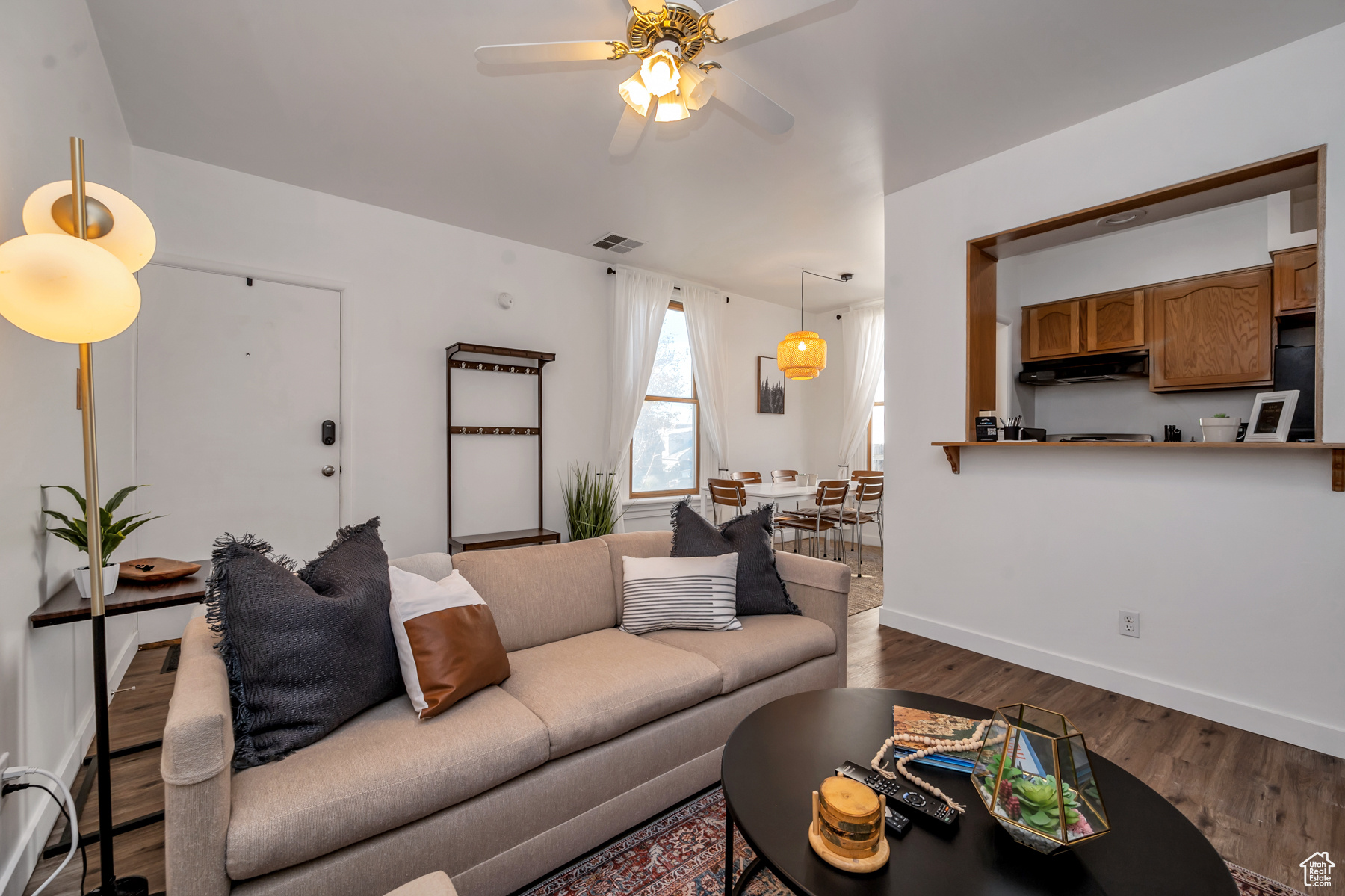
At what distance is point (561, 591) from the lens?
2283mm

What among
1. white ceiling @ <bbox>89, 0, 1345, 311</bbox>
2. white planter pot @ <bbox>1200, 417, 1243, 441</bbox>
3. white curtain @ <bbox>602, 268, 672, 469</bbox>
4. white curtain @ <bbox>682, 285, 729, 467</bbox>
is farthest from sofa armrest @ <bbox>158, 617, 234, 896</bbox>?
Result: white curtain @ <bbox>682, 285, 729, 467</bbox>

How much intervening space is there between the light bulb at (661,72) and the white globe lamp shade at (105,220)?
1.54m

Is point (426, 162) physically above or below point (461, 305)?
above

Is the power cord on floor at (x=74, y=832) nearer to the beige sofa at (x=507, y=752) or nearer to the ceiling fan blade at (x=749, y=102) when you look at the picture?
the beige sofa at (x=507, y=752)

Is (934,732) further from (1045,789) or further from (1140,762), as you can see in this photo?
(1140,762)

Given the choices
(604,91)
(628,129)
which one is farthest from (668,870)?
(604,91)

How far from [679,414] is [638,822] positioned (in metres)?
4.35

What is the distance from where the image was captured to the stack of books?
131cm

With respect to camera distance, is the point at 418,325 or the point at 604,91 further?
the point at 418,325

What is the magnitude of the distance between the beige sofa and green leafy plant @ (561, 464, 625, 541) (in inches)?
85.8

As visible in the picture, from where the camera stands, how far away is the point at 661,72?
1.95 metres

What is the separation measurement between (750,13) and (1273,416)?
2.73 meters

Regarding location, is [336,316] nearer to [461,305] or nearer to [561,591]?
[461,305]

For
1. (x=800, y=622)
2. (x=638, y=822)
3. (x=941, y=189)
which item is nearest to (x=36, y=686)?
(x=638, y=822)
